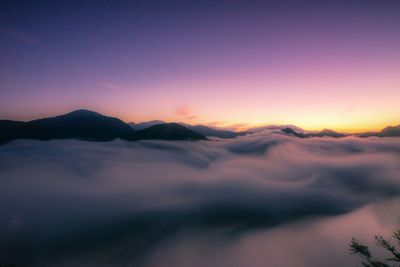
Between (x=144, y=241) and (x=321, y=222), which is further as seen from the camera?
(x=321, y=222)

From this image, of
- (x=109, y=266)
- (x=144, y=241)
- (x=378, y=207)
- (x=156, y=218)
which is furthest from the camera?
(x=378, y=207)

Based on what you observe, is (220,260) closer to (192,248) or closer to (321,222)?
(192,248)

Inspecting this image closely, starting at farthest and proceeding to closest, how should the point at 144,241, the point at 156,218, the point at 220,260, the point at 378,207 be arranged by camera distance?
1. the point at 378,207
2. the point at 156,218
3. the point at 144,241
4. the point at 220,260

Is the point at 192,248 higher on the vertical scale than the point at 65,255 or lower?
lower

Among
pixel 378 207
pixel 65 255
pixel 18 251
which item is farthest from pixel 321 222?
pixel 18 251

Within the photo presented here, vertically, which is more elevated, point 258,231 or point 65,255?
point 65,255

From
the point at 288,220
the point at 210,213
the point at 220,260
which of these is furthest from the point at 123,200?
the point at 288,220

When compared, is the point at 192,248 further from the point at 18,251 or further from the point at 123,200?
the point at 123,200

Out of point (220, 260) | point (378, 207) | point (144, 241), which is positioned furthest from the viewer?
point (378, 207)

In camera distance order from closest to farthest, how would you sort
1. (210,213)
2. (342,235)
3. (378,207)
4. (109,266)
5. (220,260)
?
(109,266), (220,260), (342,235), (210,213), (378,207)
